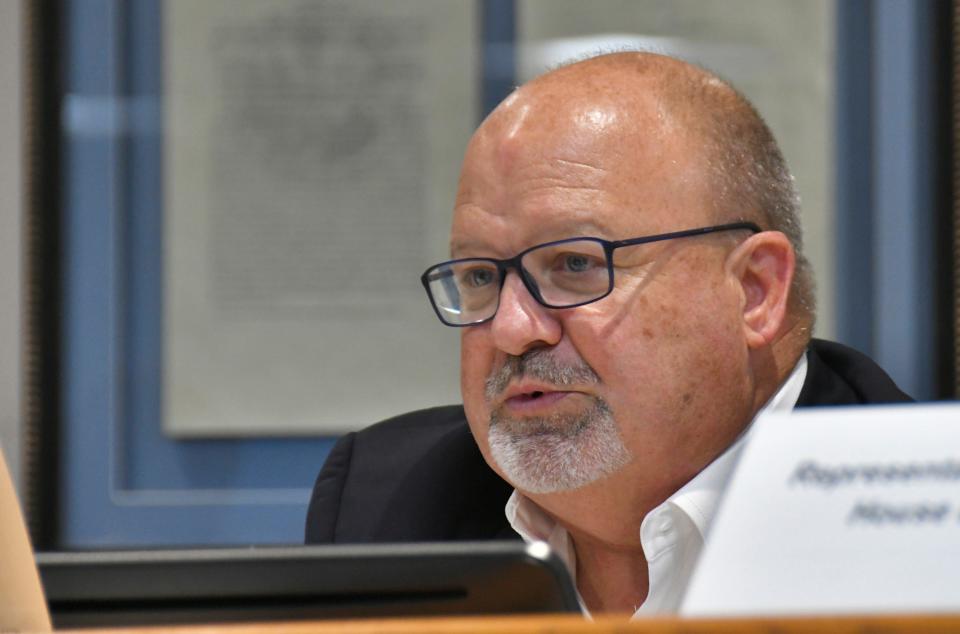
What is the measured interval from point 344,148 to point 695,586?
5.70ft

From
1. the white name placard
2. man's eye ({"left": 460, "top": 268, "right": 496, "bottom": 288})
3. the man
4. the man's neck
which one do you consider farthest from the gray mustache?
the white name placard

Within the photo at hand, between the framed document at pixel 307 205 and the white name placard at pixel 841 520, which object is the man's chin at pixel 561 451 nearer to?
the white name placard at pixel 841 520

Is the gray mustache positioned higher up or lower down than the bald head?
lower down

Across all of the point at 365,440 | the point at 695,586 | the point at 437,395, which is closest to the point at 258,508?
the point at 437,395

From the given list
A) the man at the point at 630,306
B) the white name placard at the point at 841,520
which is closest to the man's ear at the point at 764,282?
the man at the point at 630,306

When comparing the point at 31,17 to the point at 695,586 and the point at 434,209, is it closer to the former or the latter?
the point at 434,209

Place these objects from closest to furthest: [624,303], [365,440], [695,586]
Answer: [695,586]
[624,303]
[365,440]

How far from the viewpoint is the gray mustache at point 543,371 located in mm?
1312

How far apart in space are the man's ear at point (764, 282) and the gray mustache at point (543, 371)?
8.7 inches

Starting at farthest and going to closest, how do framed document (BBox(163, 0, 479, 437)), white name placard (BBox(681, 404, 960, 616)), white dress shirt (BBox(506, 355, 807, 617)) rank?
framed document (BBox(163, 0, 479, 437)), white dress shirt (BBox(506, 355, 807, 617)), white name placard (BBox(681, 404, 960, 616))

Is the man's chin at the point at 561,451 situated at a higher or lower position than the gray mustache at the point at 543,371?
lower

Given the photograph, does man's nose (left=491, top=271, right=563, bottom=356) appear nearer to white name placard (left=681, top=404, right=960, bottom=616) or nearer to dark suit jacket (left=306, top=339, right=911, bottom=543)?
dark suit jacket (left=306, top=339, right=911, bottom=543)

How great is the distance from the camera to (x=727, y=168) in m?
1.37

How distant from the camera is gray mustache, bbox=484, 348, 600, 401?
1.31 m
